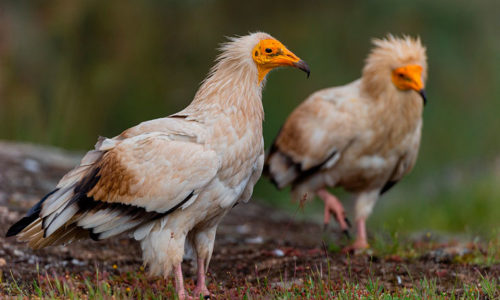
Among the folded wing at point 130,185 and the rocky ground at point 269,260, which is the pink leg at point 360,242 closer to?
the rocky ground at point 269,260

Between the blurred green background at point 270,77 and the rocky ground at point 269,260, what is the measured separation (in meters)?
3.81

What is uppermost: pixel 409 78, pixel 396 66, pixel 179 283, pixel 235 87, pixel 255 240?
pixel 396 66

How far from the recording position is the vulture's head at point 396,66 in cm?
634

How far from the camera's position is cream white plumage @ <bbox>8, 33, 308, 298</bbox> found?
13.5ft

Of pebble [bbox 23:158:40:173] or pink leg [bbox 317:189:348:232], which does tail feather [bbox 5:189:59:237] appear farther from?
pebble [bbox 23:158:40:173]

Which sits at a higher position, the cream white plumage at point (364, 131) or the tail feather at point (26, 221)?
the cream white plumage at point (364, 131)

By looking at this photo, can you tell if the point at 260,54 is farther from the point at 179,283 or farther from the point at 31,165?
the point at 31,165

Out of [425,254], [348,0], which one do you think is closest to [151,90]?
[348,0]

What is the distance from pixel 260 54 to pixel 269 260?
1774mm

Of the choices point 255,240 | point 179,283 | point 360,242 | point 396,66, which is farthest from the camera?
point 255,240

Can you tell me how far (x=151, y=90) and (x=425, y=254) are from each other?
22.6 ft

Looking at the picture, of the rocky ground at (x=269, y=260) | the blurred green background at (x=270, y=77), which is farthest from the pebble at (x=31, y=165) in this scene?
the blurred green background at (x=270, y=77)

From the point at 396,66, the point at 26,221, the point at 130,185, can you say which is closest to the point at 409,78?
the point at 396,66

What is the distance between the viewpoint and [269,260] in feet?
18.1
